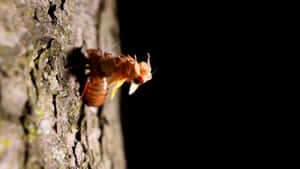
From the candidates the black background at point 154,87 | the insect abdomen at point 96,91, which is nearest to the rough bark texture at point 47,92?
the insect abdomen at point 96,91

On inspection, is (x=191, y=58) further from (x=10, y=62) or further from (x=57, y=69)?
(x=10, y=62)

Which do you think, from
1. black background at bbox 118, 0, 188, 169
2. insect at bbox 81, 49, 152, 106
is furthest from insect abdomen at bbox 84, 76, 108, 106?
black background at bbox 118, 0, 188, 169

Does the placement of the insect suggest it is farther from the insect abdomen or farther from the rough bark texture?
the rough bark texture

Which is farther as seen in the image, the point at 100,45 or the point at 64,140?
the point at 100,45

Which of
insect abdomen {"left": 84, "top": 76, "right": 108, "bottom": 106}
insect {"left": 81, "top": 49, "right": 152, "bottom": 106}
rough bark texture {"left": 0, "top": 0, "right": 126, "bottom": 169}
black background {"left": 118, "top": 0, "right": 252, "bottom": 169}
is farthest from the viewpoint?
black background {"left": 118, "top": 0, "right": 252, "bottom": 169}

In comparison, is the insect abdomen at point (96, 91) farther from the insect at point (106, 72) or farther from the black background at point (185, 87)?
the black background at point (185, 87)

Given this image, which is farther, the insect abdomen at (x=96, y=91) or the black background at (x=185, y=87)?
the black background at (x=185, y=87)

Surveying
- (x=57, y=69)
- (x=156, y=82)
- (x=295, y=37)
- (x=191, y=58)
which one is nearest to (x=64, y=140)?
(x=57, y=69)
